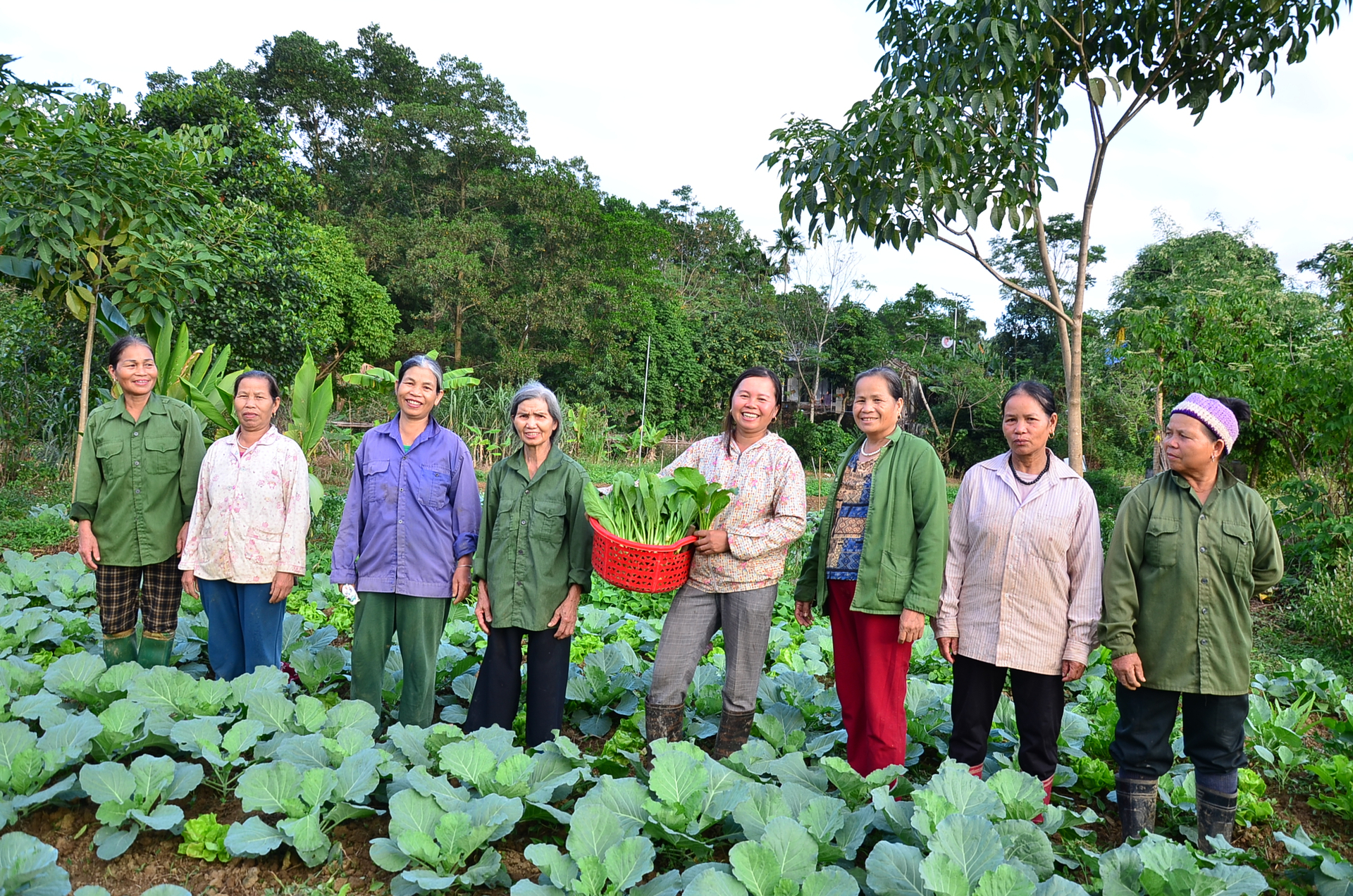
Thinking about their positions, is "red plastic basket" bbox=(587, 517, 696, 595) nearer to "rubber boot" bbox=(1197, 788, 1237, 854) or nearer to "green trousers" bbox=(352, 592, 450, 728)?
"green trousers" bbox=(352, 592, 450, 728)

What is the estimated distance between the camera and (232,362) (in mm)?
10961

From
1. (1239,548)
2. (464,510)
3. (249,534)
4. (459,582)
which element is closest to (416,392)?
(464,510)

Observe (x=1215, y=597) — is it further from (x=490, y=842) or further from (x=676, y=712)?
(x=490, y=842)

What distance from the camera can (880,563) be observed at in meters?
2.63

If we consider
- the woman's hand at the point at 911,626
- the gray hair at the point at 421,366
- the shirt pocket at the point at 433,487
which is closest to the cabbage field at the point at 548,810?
the woman's hand at the point at 911,626

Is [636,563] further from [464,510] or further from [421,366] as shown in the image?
[421,366]

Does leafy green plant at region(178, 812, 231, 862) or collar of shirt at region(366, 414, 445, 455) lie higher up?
collar of shirt at region(366, 414, 445, 455)

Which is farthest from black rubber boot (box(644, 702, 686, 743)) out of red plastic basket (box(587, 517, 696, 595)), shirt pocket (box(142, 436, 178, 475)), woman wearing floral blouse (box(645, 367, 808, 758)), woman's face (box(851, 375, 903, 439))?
shirt pocket (box(142, 436, 178, 475))

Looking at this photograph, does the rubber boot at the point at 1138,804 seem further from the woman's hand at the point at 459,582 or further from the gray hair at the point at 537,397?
the woman's hand at the point at 459,582

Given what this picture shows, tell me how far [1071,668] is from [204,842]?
241cm

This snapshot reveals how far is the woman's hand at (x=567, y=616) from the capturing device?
2.89 meters

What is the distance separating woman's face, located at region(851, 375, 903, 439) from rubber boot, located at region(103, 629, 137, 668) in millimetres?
3062

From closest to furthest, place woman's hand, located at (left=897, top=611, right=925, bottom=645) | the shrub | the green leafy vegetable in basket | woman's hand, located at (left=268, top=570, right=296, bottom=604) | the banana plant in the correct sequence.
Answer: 1. woman's hand, located at (left=897, top=611, right=925, bottom=645)
2. the green leafy vegetable in basket
3. woman's hand, located at (left=268, top=570, right=296, bottom=604)
4. the banana plant
5. the shrub

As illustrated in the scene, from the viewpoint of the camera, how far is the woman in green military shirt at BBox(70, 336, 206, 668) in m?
3.32
